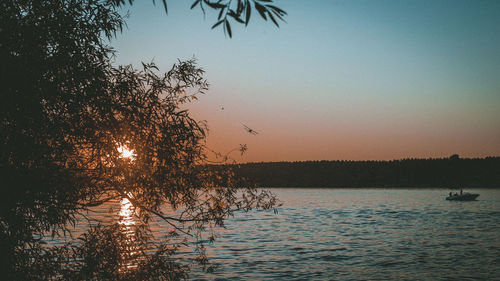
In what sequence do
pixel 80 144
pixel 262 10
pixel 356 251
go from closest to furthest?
pixel 262 10
pixel 80 144
pixel 356 251

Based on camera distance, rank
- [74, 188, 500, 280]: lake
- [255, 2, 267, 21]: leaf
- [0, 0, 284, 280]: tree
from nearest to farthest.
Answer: [255, 2, 267, 21]: leaf, [0, 0, 284, 280]: tree, [74, 188, 500, 280]: lake

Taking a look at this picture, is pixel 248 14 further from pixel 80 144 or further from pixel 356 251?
pixel 356 251

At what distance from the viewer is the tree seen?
10.1 m

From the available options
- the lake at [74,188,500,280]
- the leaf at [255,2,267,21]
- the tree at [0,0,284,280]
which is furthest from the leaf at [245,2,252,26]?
the lake at [74,188,500,280]

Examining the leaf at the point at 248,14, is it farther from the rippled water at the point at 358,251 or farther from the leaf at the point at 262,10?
the rippled water at the point at 358,251

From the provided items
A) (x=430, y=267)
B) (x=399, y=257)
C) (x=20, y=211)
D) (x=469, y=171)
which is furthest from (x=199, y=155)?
(x=469, y=171)

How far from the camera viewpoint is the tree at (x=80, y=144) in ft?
33.0

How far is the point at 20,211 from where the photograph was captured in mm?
10500

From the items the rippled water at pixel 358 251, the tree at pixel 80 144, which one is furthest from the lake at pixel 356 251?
→ the tree at pixel 80 144

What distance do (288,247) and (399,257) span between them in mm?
8640

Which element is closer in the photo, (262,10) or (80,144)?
(262,10)

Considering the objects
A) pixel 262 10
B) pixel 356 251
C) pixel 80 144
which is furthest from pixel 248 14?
pixel 356 251

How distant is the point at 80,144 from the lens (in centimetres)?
1116

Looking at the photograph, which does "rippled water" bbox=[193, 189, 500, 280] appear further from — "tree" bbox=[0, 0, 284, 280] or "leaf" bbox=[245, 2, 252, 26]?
"leaf" bbox=[245, 2, 252, 26]
